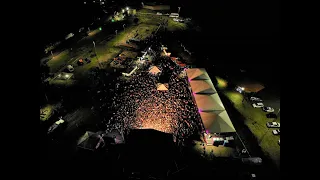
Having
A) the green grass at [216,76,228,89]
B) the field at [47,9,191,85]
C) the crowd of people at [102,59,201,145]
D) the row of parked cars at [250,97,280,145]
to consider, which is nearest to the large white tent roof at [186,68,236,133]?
the crowd of people at [102,59,201,145]

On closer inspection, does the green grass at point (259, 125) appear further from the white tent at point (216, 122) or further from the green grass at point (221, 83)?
the white tent at point (216, 122)

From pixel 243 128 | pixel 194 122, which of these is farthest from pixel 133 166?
pixel 243 128

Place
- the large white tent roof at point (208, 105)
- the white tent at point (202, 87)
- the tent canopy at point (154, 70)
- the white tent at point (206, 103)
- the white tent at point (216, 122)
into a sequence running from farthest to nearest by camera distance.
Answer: the tent canopy at point (154, 70)
the white tent at point (202, 87)
the white tent at point (206, 103)
the large white tent roof at point (208, 105)
the white tent at point (216, 122)

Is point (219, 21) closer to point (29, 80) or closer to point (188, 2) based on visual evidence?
point (188, 2)

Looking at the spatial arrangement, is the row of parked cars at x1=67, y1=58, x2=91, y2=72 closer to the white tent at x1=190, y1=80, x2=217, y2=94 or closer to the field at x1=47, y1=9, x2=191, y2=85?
the field at x1=47, y1=9, x2=191, y2=85

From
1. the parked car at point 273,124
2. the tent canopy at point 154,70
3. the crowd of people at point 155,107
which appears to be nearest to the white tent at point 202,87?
the crowd of people at point 155,107

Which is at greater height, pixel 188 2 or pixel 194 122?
pixel 188 2
